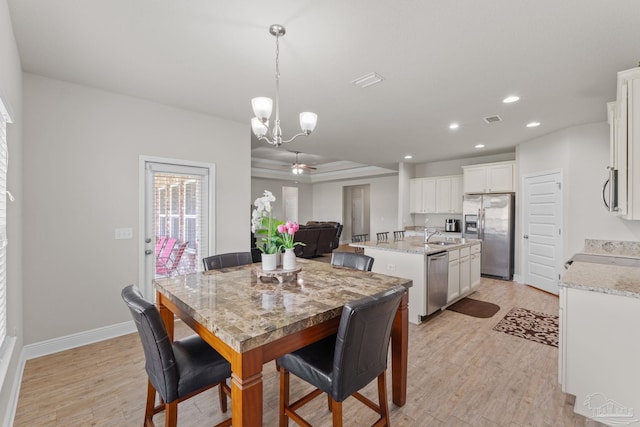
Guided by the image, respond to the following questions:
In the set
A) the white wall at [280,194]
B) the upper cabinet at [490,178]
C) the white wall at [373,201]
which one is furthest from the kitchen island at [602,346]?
the white wall at [280,194]

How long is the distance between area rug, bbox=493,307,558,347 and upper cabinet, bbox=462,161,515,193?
2700 millimetres

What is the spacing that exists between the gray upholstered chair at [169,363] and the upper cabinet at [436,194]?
254 inches

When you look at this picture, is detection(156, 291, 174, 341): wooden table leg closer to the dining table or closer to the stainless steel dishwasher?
the dining table

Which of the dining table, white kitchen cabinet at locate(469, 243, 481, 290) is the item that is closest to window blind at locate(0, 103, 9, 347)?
the dining table

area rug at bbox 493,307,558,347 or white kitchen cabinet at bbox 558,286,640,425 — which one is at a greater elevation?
white kitchen cabinet at bbox 558,286,640,425

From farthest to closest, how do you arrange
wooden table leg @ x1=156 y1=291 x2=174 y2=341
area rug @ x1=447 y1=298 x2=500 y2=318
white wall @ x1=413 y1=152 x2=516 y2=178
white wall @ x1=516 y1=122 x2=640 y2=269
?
1. white wall @ x1=413 y1=152 x2=516 y2=178
2. white wall @ x1=516 y1=122 x2=640 y2=269
3. area rug @ x1=447 y1=298 x2=500 y2=318
4. wooden table leg @ x1=156 y1=291 x2=174 y2=341

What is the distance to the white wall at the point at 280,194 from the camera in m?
10.1

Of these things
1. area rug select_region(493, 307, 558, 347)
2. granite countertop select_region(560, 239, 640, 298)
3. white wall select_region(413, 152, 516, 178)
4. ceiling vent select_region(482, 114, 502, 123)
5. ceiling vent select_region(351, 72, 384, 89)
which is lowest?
area rug select_region(493, 307, 558, 347)

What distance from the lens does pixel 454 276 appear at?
12.8 ft

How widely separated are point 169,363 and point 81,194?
2.49 meters

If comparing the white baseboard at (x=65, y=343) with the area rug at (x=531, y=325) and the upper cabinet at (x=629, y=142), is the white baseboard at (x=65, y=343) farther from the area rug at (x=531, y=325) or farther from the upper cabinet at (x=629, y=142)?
the upper cabinet at (x=629, y=142)

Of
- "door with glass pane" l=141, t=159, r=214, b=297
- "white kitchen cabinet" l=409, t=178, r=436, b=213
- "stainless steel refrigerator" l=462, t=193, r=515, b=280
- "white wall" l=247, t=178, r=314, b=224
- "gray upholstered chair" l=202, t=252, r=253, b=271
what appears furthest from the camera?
"white wall" l=247, t=178, r=314, b=224

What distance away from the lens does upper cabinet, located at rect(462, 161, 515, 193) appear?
218 inches

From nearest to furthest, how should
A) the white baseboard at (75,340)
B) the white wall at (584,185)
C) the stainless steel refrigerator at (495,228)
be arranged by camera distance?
the white baseboard at (75,340), the white wall at (584,185), the stainless steel refrigerator at (495,228)
